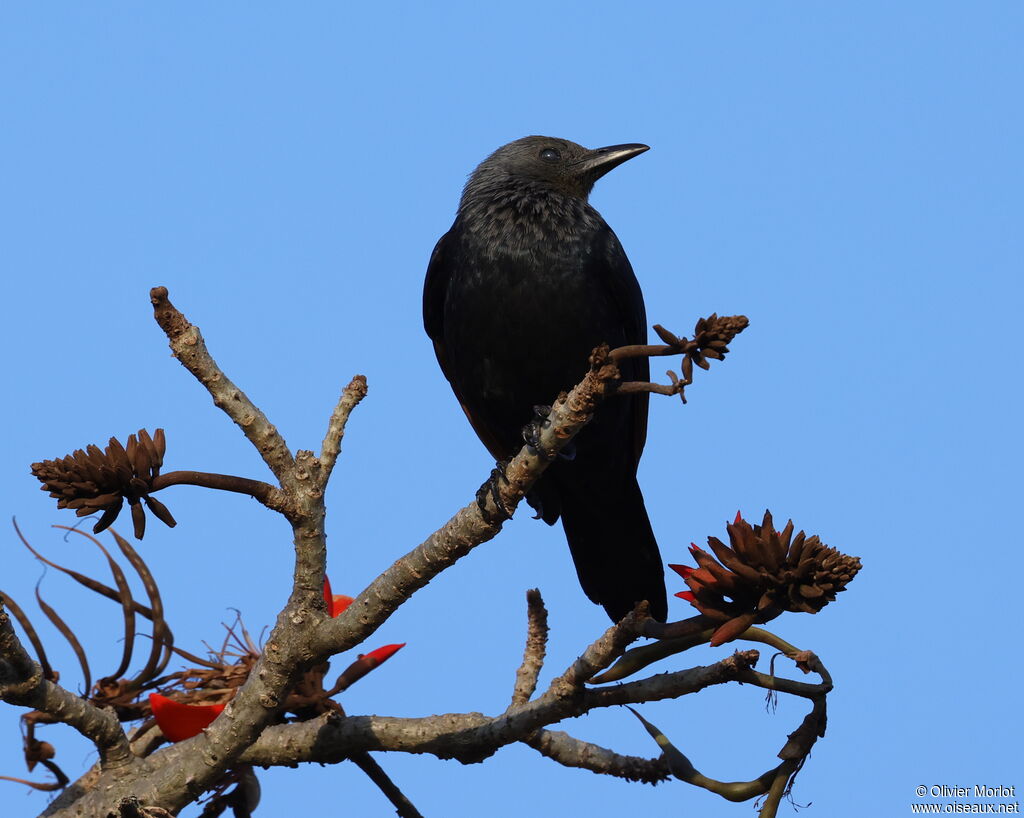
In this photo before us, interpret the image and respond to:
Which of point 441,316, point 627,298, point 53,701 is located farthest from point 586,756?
point 441,316

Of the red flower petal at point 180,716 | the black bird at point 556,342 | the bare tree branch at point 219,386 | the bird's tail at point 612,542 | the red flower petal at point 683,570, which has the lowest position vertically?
the red flower petal at point 180,716

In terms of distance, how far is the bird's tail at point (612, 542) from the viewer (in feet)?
13.5

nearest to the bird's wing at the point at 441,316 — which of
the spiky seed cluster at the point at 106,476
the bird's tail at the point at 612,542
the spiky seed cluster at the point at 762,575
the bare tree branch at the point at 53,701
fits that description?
the bird's tail at the point at 612,542

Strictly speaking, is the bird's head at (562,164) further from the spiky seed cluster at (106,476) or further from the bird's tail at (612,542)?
the spiky seed cluster at (106,476)

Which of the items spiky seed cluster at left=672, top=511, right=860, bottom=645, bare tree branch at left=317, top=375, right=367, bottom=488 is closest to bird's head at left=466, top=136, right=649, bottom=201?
bare tree branch at left=317, top=375, right=367, bottom=488

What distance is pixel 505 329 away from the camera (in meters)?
4.04

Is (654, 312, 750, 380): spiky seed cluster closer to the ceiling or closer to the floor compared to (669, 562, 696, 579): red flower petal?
closer to the ceiling

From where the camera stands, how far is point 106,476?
2.40 meters

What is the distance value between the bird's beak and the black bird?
571 mm

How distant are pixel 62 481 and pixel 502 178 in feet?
9.54

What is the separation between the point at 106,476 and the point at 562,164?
326 cm

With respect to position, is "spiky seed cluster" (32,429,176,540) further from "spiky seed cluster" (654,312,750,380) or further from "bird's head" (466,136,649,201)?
"bird's head" (466,136,649,201)

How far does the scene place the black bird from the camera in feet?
13.3

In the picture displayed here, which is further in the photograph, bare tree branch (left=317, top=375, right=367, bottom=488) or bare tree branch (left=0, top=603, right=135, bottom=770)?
bare tree branch (left=317, top=375, right=367, bottom=488)
